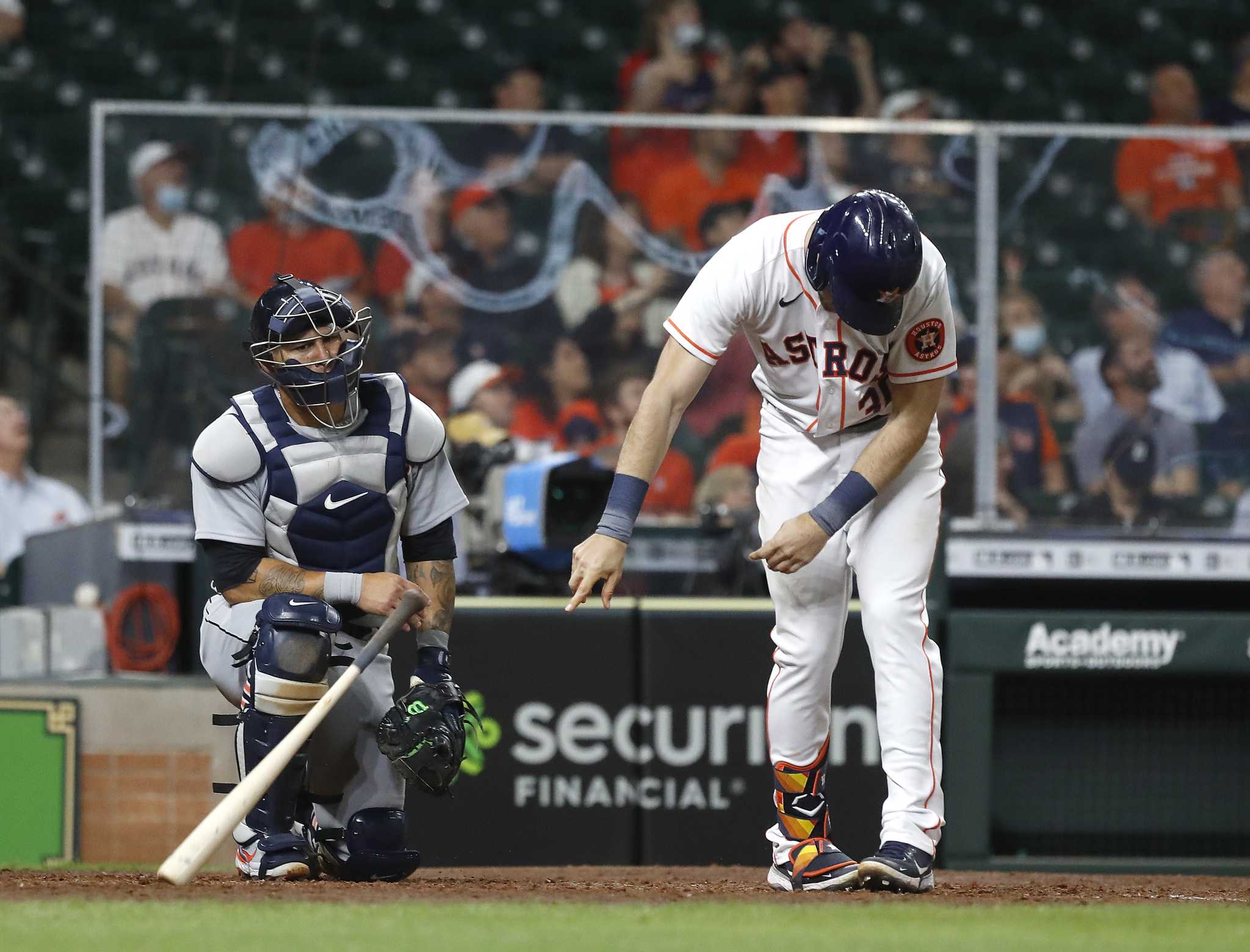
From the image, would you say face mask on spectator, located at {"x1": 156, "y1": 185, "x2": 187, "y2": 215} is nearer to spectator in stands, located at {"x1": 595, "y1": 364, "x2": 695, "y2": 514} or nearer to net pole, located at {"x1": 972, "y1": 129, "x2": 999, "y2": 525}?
spectator in stands, located at {"x1": 595, "y1": 364, "x2": 695, "y2": 514}

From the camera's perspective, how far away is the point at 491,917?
127 inches

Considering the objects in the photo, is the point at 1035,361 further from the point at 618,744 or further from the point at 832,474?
the point at 832,474

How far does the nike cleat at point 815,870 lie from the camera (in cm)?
381

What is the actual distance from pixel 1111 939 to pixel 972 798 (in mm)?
2940

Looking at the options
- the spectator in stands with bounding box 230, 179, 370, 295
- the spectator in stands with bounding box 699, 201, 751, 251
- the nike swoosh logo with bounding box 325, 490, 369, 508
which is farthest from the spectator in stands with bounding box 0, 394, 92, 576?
the nike swoosh logo with bounding box 325, 490, 369, 508

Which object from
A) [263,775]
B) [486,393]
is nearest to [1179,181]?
[486,393]

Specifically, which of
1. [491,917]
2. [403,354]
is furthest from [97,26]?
[491,917]

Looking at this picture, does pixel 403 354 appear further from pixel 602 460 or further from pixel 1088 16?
pixel 1088 16

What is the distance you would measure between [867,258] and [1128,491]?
3.40m

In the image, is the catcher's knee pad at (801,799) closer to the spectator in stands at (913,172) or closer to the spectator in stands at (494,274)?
the spectator in stands at (494,274)

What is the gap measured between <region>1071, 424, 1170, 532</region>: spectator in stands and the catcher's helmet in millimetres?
3395

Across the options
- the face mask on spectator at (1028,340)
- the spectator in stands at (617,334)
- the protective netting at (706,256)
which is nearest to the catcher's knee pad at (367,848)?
the protective netting at (706,256)

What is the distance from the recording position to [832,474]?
4.05 metres

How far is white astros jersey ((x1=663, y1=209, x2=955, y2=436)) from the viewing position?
388 cm
